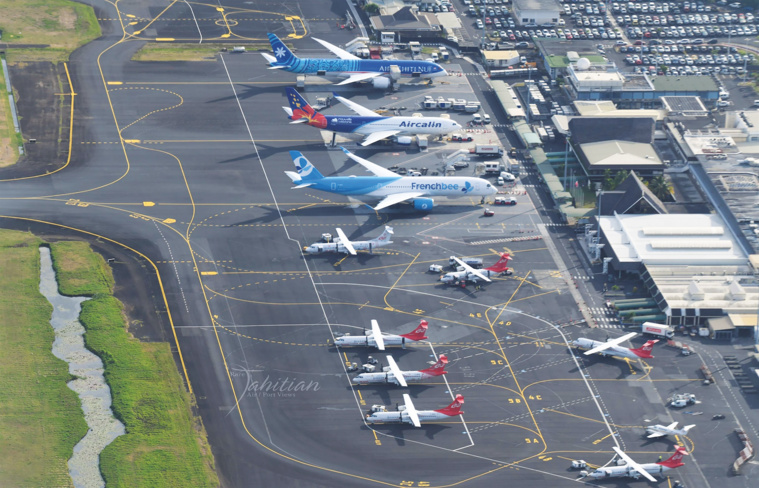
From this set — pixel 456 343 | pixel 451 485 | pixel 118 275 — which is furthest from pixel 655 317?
pixel 118 275

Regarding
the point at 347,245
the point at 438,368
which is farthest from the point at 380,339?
the point at 347,245

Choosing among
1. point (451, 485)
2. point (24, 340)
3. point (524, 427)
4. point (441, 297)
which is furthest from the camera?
point (441, 297)

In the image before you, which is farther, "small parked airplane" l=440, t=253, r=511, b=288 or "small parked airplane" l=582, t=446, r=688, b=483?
"small parked airplane" l=440, t=253, r=511, b=288

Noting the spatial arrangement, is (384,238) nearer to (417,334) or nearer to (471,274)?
(471,274)

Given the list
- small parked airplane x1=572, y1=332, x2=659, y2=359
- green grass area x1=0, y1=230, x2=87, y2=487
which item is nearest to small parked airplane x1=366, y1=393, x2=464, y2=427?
small parked airplane x1=572, y1=332, x2=659, y2=359

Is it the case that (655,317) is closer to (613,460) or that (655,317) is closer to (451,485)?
(613,460)

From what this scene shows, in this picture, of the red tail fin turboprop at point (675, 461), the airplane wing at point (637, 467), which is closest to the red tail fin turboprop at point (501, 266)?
the airplane wing at point (637, 467)

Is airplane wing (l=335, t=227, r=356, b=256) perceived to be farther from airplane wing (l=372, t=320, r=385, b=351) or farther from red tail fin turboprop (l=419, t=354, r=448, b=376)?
red tail fin turboprop (l=419, t=354, r=448, b=376)

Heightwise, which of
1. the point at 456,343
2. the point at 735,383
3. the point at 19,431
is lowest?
the point at 19,431

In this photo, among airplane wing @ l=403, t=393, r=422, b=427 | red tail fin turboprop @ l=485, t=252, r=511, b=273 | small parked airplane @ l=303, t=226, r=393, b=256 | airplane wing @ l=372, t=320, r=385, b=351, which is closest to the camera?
airplane wing @ l=403, t=393, r=422, b=427
